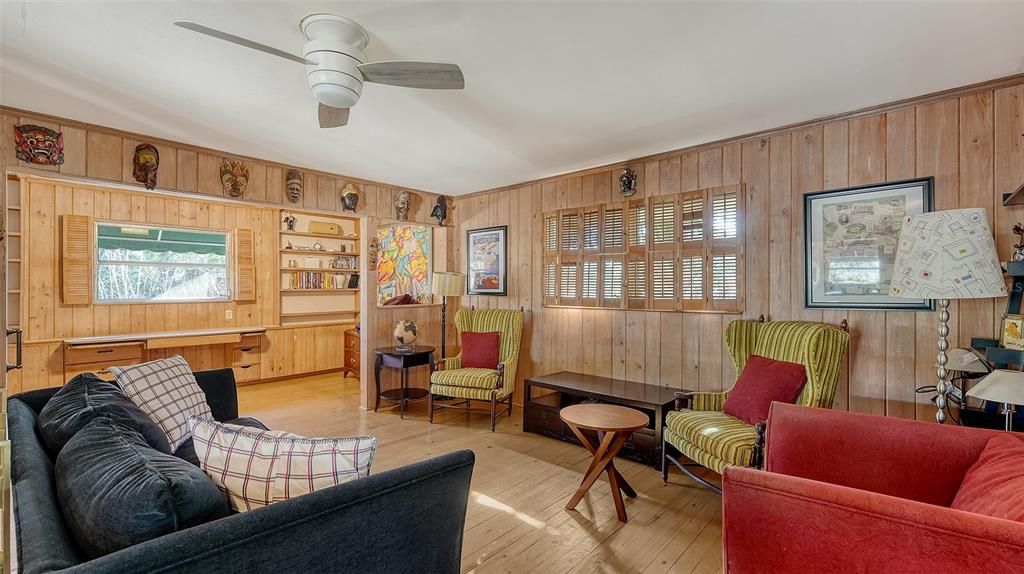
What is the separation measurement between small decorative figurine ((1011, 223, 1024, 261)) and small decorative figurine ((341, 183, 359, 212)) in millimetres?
4620

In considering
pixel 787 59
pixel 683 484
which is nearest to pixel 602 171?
pixel 787 59

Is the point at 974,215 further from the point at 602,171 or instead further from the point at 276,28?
the point at 276,28

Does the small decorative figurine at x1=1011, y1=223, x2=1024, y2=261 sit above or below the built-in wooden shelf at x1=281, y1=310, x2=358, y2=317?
above

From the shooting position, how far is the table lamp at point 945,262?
1.92m

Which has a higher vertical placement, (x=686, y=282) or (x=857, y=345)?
(x=686, y=282)

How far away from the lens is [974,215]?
1938 millimetres

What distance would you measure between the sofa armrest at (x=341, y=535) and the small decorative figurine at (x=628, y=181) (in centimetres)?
302

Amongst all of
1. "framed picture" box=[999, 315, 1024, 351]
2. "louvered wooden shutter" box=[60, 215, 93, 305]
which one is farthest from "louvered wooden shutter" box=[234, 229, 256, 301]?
"framed picture" box=[999, 315, 1024, 351]

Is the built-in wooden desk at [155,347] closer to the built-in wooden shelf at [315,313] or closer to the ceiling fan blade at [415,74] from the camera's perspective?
the built-in wooden shelf at [315,313]

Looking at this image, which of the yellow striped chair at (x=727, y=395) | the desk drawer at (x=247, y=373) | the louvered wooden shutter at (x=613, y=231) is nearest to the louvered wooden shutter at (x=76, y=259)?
the desk drawer at (x=247, y=373)

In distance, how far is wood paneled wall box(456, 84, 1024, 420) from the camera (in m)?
2.37

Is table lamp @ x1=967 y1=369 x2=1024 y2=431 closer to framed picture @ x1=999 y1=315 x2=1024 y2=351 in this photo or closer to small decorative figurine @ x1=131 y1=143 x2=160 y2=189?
framed picture @ x1=999 y1=315 x2=1024 y2=351

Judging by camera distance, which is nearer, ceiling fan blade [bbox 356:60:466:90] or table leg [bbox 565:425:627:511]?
ceiling fan blade [bbox 356:60:466:90]

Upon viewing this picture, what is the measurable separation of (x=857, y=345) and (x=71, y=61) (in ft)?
14.9
